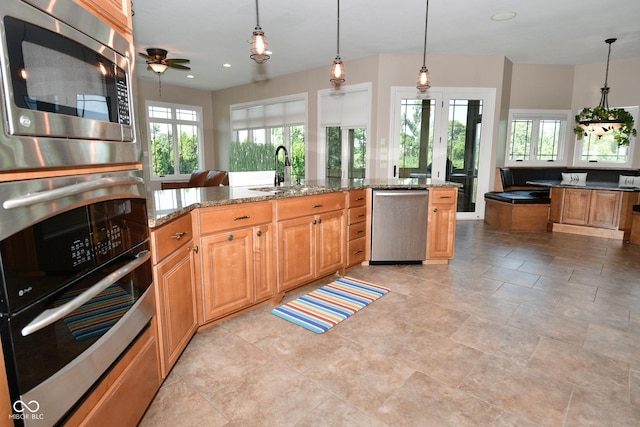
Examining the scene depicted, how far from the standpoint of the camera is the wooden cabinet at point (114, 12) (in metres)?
1.17

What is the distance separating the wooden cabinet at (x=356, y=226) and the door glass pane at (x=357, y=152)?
9.92 ft

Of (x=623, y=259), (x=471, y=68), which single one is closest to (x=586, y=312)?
(x=623, y=259)

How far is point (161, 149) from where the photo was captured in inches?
339

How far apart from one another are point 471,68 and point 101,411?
6670mm

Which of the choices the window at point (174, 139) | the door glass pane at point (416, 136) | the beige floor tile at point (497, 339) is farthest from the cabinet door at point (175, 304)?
the window at point (174, 139)

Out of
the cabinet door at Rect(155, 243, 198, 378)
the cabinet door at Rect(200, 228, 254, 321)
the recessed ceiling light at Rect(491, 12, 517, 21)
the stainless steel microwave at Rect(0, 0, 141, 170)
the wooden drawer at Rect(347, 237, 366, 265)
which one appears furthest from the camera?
the recessed ceiling light at Rect(491, 12, 517, 21)

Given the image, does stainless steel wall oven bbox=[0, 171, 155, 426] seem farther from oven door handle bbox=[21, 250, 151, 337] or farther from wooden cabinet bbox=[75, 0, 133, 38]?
wooden cabinet bbox=[75, 0, 133, 38]

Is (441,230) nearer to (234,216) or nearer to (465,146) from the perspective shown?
(234,216)

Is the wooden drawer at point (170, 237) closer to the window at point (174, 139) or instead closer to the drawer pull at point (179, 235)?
the drawer pull at point (179, 235)

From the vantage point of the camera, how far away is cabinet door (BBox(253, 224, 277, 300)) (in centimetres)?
247

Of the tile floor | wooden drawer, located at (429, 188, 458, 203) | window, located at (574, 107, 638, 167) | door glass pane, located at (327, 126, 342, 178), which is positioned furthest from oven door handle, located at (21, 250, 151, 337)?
window, located at (574, 107, 638, 167)

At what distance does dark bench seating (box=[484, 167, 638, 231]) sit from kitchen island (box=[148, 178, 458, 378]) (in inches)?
114

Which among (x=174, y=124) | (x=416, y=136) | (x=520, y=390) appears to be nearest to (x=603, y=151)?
(x=416, y=136)

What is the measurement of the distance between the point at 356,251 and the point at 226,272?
158 cm
